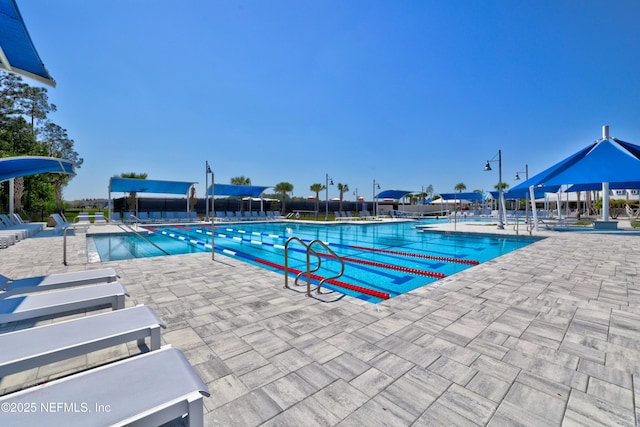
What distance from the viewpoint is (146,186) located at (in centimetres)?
2114

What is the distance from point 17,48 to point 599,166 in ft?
62.7

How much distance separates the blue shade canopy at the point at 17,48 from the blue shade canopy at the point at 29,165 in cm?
393

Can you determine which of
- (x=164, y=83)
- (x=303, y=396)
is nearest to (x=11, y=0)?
(x=303, y=396)

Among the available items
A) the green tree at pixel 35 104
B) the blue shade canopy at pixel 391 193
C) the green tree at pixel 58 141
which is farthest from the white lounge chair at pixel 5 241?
the blue shade canopy at pixel 391 193

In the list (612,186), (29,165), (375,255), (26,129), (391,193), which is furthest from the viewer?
(391,193)

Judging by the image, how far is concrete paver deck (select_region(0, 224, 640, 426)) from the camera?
179 cm

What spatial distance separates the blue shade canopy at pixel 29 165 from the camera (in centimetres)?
707

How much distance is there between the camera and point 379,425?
1.65 meters

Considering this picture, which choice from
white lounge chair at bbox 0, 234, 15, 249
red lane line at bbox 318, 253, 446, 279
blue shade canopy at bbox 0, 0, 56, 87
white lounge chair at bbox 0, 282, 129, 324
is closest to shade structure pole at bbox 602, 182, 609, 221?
red lane line at bbox 318, 253, 446, 279

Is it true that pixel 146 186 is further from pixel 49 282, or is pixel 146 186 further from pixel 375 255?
pixel 49 282

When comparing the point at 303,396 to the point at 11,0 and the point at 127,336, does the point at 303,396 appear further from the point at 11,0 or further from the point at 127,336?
the point at 11,0

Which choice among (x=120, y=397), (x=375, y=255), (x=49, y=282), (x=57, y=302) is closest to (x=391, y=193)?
(x=375, y=255)

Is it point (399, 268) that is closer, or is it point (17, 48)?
point (17, 48)

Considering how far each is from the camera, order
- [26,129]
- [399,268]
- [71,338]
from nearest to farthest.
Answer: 1. [71,338]
2. [399,268]
3. [26,129]
